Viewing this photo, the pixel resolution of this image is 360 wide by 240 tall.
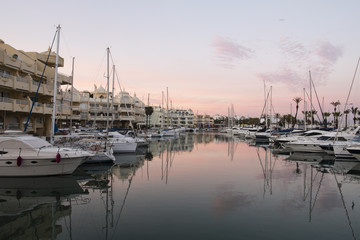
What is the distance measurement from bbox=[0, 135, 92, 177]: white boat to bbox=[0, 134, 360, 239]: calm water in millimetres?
746

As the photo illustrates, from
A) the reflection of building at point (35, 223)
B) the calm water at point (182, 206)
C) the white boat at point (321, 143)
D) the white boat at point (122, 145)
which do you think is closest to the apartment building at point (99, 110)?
the white boat at point (122, 145)

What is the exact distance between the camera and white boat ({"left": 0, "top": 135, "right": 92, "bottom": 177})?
755 inches

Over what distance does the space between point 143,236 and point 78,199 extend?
21.8 feet

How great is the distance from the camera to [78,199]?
1520 centimetres

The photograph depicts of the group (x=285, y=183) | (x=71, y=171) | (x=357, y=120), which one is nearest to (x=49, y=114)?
(x=71, y=171)

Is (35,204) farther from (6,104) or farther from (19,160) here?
(6,104)

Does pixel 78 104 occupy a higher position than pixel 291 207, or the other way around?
pixel 78 104

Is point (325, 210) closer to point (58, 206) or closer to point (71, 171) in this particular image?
point (58, 206)

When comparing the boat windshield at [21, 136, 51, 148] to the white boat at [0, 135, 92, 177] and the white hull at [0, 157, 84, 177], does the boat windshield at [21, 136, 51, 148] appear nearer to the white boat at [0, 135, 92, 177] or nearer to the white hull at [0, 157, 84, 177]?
the white boat at [0, 135, 92, 177]

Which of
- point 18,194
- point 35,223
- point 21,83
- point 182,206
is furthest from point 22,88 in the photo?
point 182,206

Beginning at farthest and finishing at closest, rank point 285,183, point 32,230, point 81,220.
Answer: point 285,183 → point 81,220 → point 32,230

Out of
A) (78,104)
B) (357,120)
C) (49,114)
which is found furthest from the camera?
(357,120)

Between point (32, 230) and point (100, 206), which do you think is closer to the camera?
point (32, 230)

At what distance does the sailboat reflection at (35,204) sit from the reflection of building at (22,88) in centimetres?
1732
